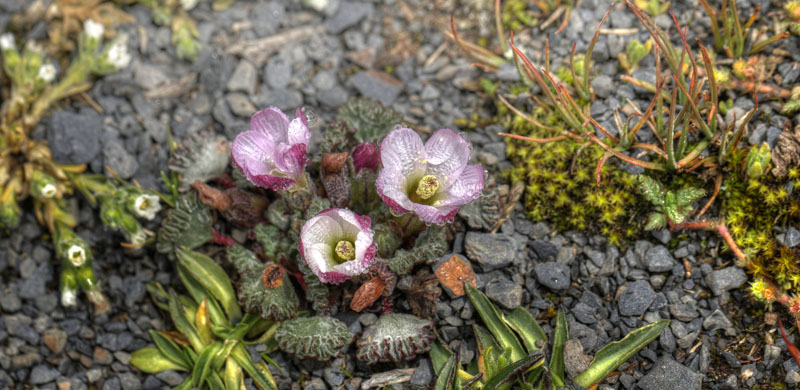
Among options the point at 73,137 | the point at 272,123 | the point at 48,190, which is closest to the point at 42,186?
the point at 48,190

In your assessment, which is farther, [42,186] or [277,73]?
[277,73]

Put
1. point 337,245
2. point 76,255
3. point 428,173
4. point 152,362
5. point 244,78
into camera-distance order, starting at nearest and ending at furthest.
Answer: point 337,245 → point 428,173 → point 152,362 → point 76,255 → point 244,78

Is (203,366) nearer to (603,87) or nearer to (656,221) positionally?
(656,221)

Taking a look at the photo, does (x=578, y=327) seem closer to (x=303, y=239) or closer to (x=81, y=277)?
(x=303, y=239)

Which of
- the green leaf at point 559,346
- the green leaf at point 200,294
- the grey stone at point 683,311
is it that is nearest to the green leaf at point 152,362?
the green leaf at point 200,294

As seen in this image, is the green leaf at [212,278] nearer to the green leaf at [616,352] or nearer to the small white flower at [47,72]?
the small white flower at [47,72]

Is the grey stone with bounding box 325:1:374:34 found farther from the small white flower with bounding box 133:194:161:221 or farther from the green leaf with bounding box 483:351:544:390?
the green leaf with bounding box 483:351:544:390

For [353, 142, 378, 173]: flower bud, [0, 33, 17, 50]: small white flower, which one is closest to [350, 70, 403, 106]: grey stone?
[353, 142, 378, 173]: flower bud
